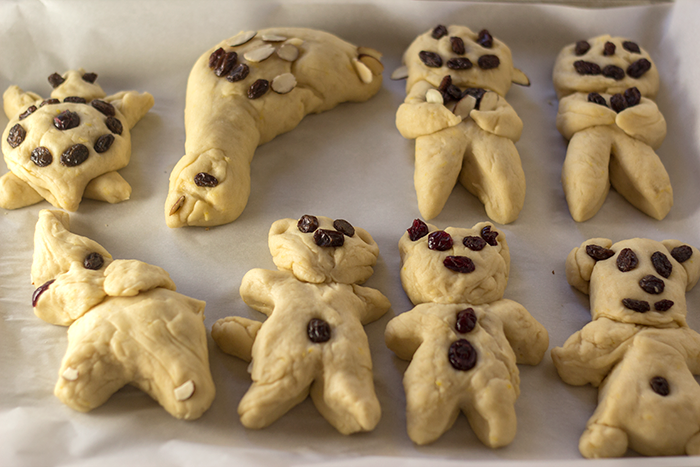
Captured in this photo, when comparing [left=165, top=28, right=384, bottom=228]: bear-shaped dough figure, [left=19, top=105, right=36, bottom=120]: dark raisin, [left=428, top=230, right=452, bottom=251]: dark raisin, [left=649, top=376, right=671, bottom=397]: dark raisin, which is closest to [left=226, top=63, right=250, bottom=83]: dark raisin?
[left=165, top=28, right=384, bottom=228]: bear-shaped dough figure

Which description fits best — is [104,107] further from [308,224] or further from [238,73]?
[308,224]

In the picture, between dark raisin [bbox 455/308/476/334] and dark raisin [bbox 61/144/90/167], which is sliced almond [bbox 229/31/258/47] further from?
dark raisin [bbox 455/308/476/334]

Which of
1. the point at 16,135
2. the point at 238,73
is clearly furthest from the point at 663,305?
the point at 16,135

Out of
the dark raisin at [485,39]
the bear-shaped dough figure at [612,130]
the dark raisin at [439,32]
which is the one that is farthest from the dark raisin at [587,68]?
the dark raisin at [439,32]

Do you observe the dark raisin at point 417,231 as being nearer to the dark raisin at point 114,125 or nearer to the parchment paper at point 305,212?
the parchment paper at point 305,212

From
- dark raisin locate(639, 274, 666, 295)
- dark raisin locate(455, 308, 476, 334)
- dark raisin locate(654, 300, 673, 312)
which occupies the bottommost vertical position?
dark raisin locate(654, 300, 673, 312)

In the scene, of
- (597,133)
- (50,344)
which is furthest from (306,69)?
(50,344)

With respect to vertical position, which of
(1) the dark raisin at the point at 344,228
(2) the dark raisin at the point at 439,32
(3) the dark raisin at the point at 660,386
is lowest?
(3) the dark raisin at the point at 660,386
